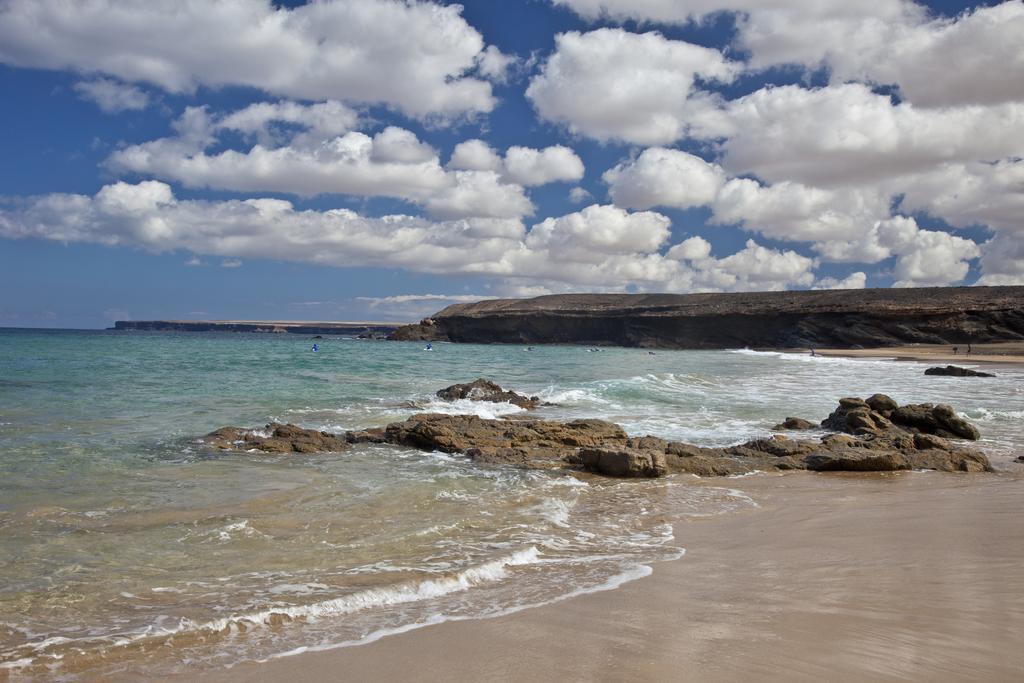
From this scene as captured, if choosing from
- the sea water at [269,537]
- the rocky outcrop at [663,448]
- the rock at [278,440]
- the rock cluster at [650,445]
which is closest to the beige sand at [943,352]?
the rock cluster at [650,445]

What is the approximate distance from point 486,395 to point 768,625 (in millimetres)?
17617

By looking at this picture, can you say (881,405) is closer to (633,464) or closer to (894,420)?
(894,420)

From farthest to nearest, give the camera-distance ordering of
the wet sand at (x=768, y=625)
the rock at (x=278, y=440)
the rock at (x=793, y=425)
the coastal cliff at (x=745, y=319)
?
the coastal cliff at (x=745, y=319) → the rock at (x=793, y=425) → the rock at (x=278, y=440) → the wet sand at (x=768, y=625)

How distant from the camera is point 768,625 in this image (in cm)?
443

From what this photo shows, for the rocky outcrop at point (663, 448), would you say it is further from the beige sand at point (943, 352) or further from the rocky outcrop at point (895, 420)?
the beige sand at point (943, 352)

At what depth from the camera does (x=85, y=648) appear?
445 centimetres

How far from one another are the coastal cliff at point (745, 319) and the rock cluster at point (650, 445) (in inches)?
2664

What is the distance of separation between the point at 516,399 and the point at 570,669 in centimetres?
1757

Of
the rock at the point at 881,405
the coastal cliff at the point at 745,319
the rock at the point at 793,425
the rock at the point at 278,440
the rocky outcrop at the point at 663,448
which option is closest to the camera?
the rocky outcrop at the point at 663,448

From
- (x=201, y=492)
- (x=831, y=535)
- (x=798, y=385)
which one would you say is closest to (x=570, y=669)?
(x=831, y=535)

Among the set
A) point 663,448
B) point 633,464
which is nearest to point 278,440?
point 633,464

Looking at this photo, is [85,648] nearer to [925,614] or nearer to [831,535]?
[925,614]

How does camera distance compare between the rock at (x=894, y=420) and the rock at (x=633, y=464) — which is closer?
the rock at (x=633, y=464)

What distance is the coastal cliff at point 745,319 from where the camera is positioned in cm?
7419
